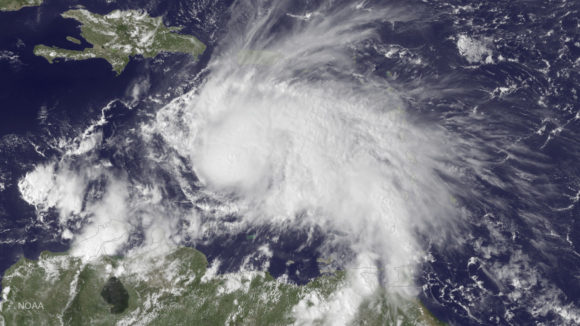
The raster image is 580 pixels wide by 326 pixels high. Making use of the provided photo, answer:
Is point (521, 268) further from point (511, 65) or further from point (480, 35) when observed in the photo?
point (480, 35)

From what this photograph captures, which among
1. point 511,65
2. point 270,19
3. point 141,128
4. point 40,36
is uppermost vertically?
point 40,36

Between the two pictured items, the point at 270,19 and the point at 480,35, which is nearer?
the point at 480,35

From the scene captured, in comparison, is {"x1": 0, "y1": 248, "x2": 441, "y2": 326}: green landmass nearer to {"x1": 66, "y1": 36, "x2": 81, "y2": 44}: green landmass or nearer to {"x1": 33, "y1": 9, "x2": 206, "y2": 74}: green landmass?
{"x1": 33, "y1": 9, "x2": 206, "y2": 74}: green landmass

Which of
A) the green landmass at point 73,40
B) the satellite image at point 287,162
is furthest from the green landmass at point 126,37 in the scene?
the green landmass at point 73,40

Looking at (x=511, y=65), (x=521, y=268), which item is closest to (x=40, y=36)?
(x=511, y=65)

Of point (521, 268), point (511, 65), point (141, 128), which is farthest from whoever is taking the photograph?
point (141, 128)

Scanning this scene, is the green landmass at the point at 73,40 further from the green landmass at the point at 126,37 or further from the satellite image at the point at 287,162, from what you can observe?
the green landmass at the point at 126,37

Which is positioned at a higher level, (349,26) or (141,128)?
(349,26)

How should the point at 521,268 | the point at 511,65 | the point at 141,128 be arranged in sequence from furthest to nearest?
the point at 141,128 → the point at 511,65 → the point at 521,268
